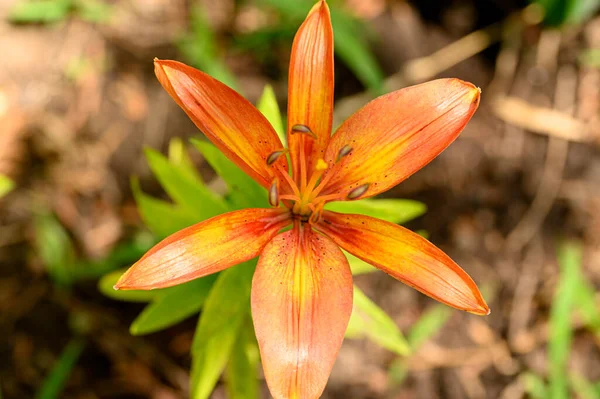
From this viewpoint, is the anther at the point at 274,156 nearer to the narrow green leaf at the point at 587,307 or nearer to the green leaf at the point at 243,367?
the green leaf at the point at 243,367

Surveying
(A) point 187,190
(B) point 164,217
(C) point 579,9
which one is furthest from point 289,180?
(C) point 579,9

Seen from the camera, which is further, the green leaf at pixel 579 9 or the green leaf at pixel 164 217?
the green leaf at pixel 579 9

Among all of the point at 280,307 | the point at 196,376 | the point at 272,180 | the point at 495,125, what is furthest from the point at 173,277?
the point at 495,125

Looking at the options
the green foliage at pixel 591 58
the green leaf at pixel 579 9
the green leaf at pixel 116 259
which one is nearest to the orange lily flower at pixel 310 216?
the green leaf at pixel 116 259

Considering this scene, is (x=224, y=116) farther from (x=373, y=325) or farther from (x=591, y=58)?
(x=591, y=58)

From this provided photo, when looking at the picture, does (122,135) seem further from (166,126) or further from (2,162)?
(2,162)
